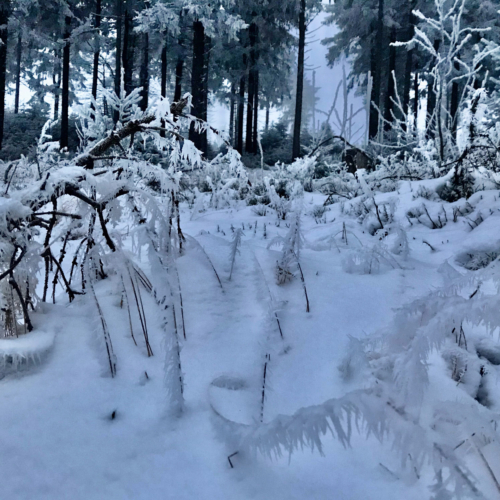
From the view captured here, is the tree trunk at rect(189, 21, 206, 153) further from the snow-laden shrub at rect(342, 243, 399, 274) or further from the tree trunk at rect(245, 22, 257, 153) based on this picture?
the snow-laden shrub at rect(342, 243, 399, 274)

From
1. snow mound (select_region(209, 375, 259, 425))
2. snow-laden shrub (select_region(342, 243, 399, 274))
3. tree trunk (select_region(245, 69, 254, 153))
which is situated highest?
tree trunk (select_region(245, 69, 254, 153))

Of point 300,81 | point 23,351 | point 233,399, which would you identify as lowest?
point 233,399

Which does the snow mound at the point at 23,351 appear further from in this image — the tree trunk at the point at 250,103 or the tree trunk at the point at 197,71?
the tree trunk at the point at 250,103

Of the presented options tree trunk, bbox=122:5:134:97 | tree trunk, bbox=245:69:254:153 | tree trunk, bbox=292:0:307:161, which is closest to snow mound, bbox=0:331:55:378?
tree trunk, bbox=292:0:307:161

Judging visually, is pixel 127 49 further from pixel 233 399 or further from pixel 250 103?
pixel 233 399

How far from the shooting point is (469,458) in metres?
0.82

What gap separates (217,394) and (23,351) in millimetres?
551

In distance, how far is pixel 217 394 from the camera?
1.08 metres

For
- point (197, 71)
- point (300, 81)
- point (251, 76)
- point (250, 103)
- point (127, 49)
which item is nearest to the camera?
point (197, 71)

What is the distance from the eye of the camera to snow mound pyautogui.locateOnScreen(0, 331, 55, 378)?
41.9 inches

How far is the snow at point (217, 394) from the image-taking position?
2.59ft

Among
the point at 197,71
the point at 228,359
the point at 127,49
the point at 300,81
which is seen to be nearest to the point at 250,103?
the point at 300,81

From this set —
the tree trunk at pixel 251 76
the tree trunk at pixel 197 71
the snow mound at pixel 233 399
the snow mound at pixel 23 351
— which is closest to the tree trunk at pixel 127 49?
the tree trunk at pixel 197 71

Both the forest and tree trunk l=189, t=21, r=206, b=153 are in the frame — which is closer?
the forest
